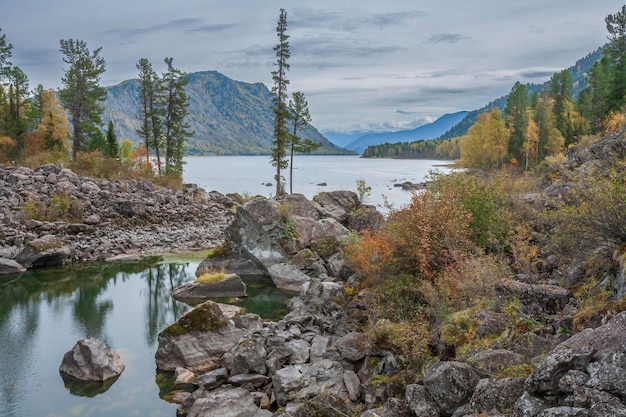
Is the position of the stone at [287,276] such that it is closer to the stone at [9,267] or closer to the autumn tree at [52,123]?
the stone at [9,267]

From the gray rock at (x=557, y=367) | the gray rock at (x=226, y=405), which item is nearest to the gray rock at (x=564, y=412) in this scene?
the gray rock at (x=557, y=367)

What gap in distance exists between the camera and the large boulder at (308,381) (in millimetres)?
13516

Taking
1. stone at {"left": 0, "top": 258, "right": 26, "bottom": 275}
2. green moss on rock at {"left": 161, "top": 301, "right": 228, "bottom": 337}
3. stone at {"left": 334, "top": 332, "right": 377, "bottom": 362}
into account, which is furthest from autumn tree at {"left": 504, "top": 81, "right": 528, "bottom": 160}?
stone at {"left": 334, "top": 332, "right": 377, "bottom": 362}

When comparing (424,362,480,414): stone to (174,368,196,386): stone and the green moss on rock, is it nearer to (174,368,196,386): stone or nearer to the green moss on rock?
(174,368,196,386): stone

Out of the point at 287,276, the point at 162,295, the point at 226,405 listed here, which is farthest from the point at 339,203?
the point at 226,405

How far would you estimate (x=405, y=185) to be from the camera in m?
81.2

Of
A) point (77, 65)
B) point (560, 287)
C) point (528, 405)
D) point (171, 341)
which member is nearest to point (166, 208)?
point (77, 65)

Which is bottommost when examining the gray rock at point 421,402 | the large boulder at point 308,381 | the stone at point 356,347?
the large boulder at point 308,381

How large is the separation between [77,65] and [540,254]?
2453 inches

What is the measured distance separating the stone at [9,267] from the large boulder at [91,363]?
59.7 feet

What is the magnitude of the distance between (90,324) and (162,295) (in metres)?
5.56

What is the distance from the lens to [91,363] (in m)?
17.3

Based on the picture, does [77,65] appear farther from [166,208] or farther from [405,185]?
[405,185]

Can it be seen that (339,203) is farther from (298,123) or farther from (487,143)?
(487,143)
